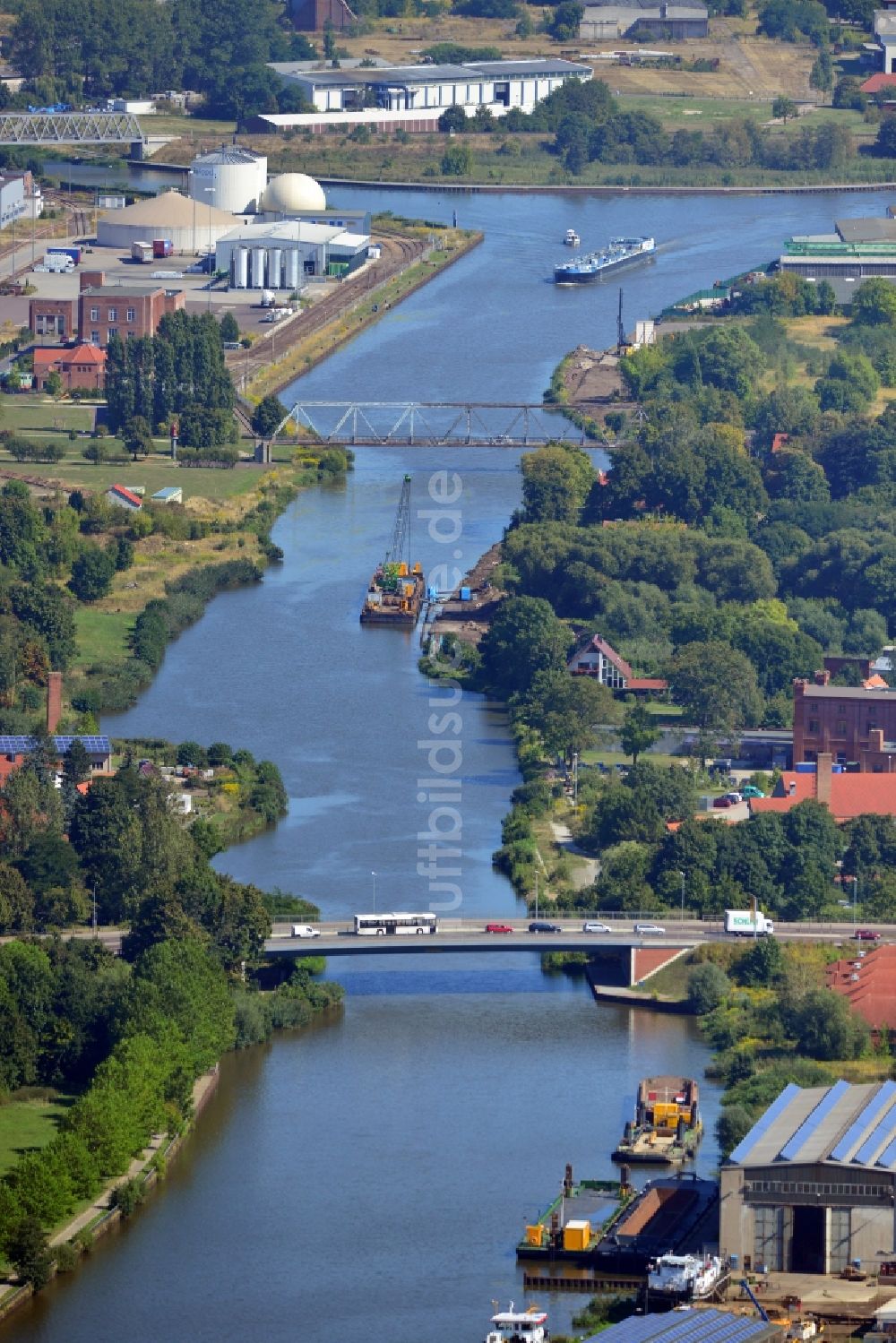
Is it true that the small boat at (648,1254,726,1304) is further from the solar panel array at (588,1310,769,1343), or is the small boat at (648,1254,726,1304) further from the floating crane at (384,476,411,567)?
the floating crane at (384,476,411,567)

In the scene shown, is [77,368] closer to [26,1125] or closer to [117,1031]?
[117,1031]

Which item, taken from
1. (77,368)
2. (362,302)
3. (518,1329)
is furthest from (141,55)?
(518,1329)

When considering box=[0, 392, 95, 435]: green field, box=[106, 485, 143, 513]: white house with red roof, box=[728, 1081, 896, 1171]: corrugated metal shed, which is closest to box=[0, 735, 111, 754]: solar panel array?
box=[728, 1081, 896, 1171]: corrugated metal shed

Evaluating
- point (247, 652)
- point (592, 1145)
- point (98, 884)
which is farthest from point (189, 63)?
point (592, 1145)

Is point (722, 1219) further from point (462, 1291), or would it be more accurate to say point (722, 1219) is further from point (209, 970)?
point (209, 970)

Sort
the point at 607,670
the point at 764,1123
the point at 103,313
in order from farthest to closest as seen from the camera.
Answer: the point at 103,313 < the point at 607,670 < the point at 764,1123

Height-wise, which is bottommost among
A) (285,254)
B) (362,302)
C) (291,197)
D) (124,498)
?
(124,498)
